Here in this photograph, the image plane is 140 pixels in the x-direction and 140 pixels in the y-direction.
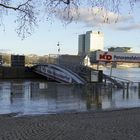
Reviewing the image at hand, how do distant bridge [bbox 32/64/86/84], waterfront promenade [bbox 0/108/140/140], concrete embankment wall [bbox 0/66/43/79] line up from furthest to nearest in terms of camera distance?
concrete embankment wall [bbox 0/66/43/79], distant bridge [bbox 32/64/86/84], waterfront promenade [bbox 0/108/140/140]

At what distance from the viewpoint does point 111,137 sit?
1195 centimetres

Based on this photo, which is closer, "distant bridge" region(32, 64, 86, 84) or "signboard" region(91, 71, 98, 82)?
"signboard" region(91, 71, 98, 82)

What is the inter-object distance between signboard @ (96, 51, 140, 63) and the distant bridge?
140 inches

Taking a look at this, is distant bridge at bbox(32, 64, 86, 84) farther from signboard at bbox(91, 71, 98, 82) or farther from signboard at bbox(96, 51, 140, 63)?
signboard at bbox(96, 51, 140, 63)

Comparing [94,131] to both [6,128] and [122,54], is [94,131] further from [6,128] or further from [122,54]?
[122,54]

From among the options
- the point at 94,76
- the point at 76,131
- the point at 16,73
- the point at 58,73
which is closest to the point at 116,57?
the point at 94,76

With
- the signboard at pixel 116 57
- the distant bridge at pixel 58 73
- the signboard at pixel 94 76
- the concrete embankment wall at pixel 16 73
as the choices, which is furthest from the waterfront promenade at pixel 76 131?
the concrete embankment wall at pixel 16 73

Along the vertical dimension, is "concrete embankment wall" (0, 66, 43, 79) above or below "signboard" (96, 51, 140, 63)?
below

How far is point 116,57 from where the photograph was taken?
61.4 meters

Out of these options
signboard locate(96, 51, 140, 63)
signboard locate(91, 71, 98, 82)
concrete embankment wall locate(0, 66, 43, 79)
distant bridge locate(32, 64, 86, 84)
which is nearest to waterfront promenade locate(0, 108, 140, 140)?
distant bridge locate(32, 64, 86, 84)

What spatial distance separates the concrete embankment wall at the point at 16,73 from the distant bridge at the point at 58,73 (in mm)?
3923

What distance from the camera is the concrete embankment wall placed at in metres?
84.9

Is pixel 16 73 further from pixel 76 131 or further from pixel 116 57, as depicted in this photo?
pixel 76 131

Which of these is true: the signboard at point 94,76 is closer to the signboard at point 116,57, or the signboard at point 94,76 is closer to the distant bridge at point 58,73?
the distant bridge at point 58,73
